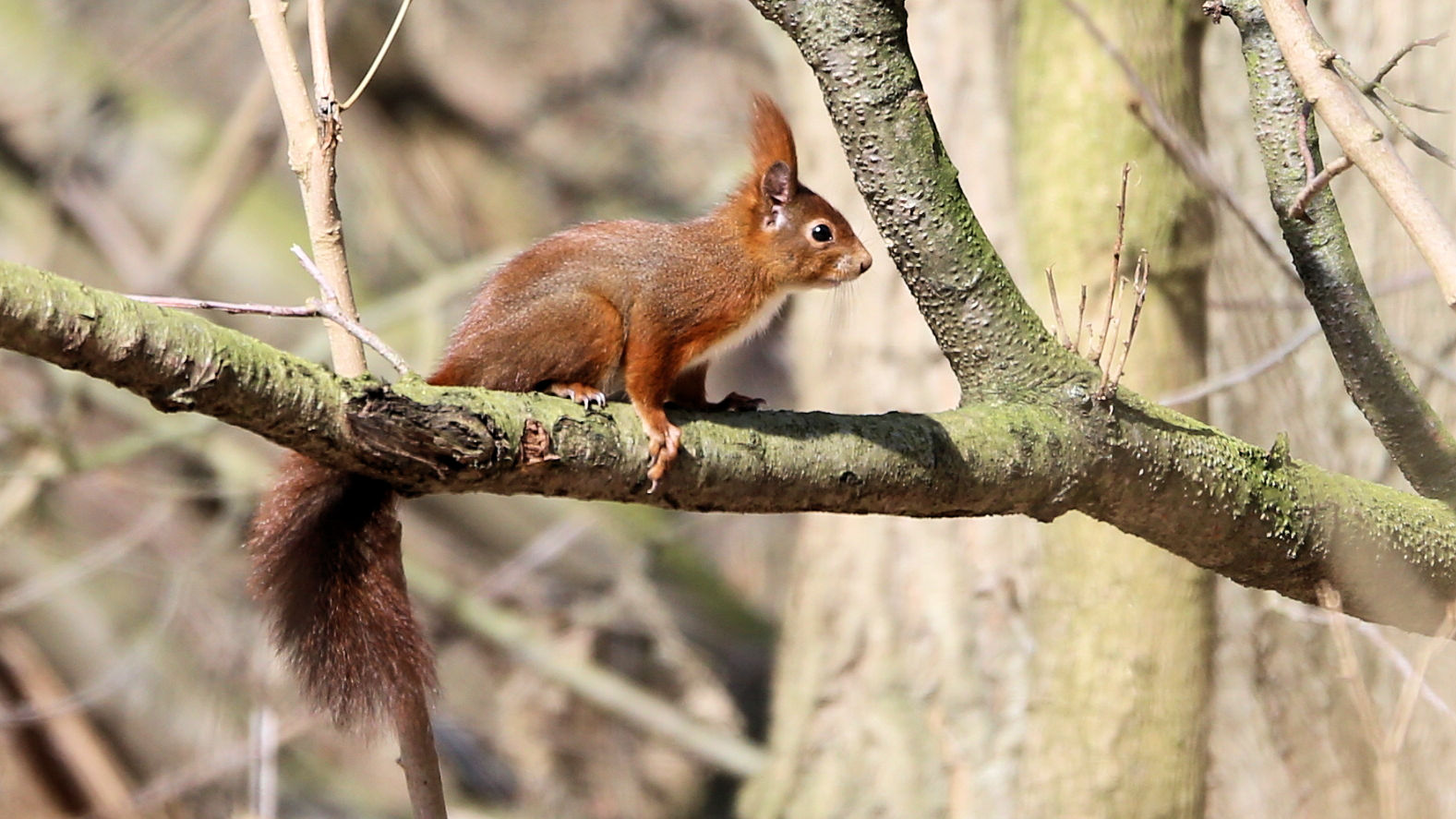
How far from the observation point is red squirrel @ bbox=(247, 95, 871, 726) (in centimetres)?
203

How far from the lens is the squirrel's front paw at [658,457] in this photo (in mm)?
1845

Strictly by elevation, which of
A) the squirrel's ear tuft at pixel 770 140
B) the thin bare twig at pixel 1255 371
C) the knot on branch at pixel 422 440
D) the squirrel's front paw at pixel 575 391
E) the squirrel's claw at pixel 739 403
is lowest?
the knot on branch at pixel 422 440

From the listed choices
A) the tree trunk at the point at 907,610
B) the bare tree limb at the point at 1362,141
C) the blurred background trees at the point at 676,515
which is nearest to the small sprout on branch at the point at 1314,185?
the bare tree limb at the point at 1362,141

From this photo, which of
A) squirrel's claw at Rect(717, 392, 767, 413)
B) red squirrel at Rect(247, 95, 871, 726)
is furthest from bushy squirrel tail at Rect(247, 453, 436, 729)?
squirrel's claw at Rect(717, 392, 767, 413)

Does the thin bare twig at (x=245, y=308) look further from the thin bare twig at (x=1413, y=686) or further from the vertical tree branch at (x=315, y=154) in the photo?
the thin bare twig at (x=1413, y=686)

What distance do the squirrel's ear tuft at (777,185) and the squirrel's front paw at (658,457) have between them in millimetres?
1139

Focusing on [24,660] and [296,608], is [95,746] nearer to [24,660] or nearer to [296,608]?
[24,660]

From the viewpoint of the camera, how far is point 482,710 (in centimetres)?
695

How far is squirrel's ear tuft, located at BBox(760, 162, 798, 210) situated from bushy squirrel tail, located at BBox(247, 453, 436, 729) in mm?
1118

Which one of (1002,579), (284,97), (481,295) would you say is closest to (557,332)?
(481,295)

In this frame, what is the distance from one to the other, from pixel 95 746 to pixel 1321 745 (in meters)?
4.95

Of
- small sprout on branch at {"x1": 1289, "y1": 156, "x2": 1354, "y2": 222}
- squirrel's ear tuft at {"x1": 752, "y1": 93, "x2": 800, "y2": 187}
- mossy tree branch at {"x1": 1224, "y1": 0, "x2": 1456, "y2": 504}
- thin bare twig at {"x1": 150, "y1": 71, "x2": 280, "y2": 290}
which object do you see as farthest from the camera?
thin bare twig at {"x1": 150, "y1": 71, "x2": 280, "y2": 290}

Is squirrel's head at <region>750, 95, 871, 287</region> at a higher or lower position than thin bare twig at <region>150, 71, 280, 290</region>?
lower

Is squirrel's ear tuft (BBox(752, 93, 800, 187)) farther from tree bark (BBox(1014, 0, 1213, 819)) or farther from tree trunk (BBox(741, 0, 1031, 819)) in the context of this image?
tree trunk (BBox(741, 0, 1031, 819))
